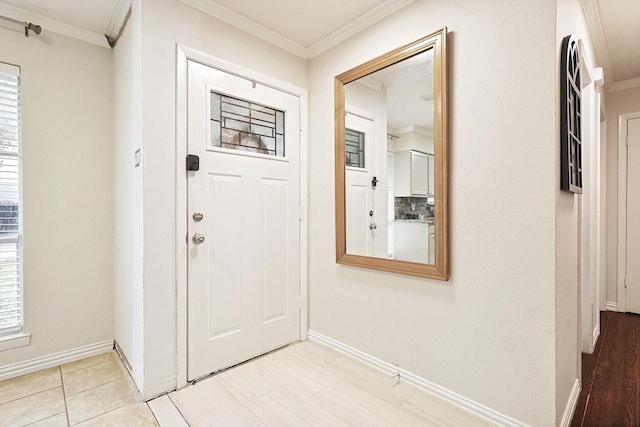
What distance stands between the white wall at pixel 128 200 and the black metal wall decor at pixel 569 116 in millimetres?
2146

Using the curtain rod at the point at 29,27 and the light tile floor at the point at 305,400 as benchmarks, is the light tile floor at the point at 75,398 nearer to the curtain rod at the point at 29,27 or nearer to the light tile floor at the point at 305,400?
the light tile floor at the point at 305,400

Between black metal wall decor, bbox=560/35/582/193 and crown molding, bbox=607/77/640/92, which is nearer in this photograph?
black metal wall decor, bbox=560/35/582/193

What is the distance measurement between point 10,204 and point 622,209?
536 centimetres

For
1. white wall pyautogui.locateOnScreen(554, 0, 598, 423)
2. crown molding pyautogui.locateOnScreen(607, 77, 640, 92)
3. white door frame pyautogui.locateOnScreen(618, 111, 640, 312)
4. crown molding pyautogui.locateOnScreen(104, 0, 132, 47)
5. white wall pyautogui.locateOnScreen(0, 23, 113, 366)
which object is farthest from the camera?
white door frame pyautogui.locateOnScreen(618, 111, 640, 312)

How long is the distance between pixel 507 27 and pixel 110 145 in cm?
267

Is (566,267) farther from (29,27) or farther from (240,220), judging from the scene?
(29,27)

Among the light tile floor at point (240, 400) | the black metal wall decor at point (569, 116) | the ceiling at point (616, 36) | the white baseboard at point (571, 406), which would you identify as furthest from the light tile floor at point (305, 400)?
the ceiling at point (616, 36)

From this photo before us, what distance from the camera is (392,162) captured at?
6.66 ft

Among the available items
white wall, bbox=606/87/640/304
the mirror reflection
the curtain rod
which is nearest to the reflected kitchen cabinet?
the mirror reflection

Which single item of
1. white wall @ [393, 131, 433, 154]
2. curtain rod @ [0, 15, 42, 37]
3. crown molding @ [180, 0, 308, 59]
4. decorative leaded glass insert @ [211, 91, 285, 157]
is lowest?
white wall @ [393, 131, 433, 154]

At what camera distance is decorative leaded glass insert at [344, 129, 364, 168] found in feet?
7.28

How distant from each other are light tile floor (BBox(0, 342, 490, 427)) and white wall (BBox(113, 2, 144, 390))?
178 millimetres

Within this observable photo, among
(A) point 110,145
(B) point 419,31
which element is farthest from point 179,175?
(B) point 419,31

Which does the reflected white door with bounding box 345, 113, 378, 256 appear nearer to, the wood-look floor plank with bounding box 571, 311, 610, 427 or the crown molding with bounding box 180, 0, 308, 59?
the crown molding with bounding box 180, 0, 308, 59
